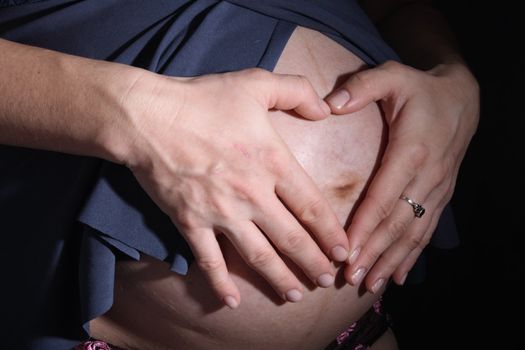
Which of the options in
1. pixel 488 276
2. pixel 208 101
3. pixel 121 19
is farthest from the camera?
pixel 488 276

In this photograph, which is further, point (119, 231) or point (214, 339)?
point (214, 339)

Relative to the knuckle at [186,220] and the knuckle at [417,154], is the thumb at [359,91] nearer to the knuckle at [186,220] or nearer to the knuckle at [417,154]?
the knuckle at [417,154]

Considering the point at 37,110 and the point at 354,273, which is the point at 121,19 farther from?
the point at 354,273

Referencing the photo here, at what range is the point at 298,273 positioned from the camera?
715 mm

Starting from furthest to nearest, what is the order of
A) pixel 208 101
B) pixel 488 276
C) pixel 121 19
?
pixel 488 276 < pixel 121 19 < pixel 208 101

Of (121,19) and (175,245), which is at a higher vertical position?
(121,19)

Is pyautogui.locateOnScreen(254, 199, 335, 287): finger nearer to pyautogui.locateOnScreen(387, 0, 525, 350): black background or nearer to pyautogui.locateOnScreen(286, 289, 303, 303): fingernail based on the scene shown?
pyautogui.locateOnScreen(286, 289, 303, 303): fingernail

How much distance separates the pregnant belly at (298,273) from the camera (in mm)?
699

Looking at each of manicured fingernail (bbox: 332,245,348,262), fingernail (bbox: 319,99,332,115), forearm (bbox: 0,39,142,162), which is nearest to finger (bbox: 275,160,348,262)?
manicured fingernail (bbox: 332,245,348,262)

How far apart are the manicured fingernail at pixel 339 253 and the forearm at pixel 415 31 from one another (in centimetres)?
46

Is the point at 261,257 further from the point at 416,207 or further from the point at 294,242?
the point at 416,207

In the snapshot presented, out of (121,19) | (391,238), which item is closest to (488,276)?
(391,238)

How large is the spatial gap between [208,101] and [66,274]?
359 millimetres

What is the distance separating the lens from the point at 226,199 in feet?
1.95
